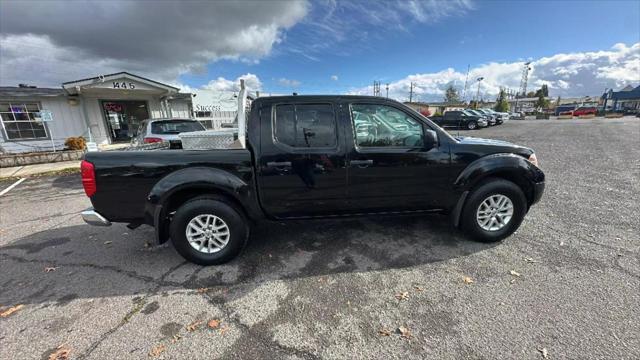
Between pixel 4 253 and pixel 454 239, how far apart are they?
5949 mm

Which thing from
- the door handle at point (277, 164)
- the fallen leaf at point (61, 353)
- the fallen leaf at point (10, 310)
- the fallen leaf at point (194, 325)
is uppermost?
the door handle at point (277, 164)

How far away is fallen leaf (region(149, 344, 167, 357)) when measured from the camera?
207cm

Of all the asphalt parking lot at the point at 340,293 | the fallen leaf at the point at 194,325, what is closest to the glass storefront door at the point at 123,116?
the asphalt parking lot at the point at 340,293

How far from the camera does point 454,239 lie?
3676mm

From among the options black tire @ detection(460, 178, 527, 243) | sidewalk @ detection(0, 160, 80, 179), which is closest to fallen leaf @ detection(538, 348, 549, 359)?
black tire @ detection(460, 178, 527, 243)

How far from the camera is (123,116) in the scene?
48.5ft

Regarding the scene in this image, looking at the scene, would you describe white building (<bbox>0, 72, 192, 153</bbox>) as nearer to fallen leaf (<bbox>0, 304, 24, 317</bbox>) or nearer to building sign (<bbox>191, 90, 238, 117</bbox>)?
building sign (<bbox>191, 90, 238, 117</bbox>)

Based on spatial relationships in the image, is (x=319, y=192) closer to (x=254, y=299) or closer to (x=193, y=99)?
(x=254, y=299)

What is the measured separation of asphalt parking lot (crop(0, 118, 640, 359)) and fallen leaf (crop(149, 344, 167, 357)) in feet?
0.05

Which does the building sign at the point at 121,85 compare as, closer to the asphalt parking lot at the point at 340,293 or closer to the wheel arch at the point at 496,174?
the asphalt parking lot at the point at 340,293

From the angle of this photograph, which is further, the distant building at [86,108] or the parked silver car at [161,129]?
the distant building at [86,108]

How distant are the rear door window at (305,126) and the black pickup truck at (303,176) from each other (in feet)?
0.04

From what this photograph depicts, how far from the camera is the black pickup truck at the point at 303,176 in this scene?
2.99 meters

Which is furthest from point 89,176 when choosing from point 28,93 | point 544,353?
point 28,93
